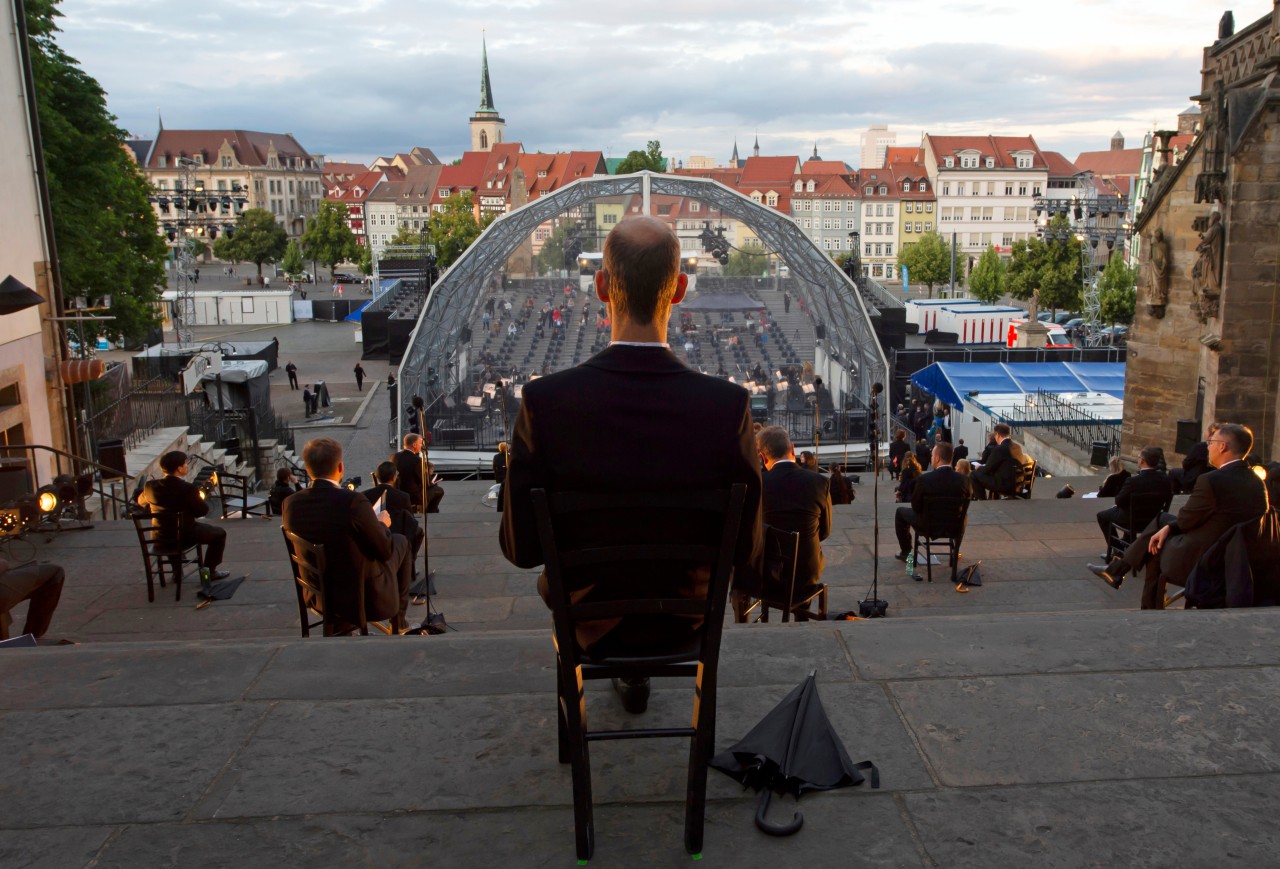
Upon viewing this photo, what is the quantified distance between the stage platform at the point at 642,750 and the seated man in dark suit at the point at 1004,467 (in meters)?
7.95

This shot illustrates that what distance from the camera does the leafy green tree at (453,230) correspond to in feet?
250

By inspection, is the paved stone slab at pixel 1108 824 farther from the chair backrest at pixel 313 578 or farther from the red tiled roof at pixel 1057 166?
the red tiled roof at pixel 1057 166

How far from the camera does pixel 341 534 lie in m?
5.23

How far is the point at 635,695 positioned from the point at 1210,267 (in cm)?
1313

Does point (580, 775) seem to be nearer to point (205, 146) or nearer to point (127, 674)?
point (127, 674)

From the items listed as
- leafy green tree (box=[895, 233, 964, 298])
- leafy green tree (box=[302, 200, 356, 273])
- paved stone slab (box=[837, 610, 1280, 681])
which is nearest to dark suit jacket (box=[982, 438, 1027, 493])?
paved stone slab (box=[837, 610, 1280, 681])

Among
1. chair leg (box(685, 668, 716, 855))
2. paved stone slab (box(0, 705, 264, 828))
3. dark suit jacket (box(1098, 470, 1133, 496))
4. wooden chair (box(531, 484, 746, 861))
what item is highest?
wooden chair (box(531, 484, 746, 861))

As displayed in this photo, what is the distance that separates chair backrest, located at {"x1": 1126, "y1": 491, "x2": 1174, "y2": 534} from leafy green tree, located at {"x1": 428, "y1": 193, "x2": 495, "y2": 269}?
69.7 meters

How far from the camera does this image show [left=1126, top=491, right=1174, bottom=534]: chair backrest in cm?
792

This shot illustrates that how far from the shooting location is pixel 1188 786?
2.64 metres

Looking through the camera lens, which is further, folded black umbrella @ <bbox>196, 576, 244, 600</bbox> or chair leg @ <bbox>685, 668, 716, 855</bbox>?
folded black umbrella @ <bbox>196, 576, 244, 600</bbox>

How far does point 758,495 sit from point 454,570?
22.2 ft

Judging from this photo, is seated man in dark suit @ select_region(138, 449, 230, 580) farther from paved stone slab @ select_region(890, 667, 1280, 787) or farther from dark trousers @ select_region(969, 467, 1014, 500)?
dark trousers @ select_region(969, 467, 1014, 500)

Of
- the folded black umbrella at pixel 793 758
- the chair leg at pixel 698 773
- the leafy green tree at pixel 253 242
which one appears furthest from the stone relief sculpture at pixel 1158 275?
the leafy green tree at pixel 253 242
